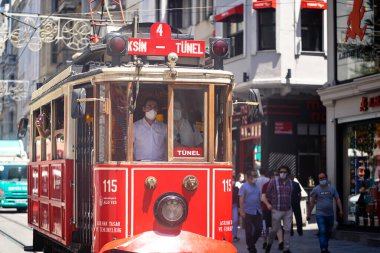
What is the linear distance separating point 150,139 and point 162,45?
1.18 m

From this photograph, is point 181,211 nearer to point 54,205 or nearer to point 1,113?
point 54,205

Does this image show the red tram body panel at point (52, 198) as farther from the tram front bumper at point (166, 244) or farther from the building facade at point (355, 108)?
the building facade at point (355, 108)

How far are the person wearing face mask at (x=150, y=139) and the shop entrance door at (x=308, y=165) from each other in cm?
2210

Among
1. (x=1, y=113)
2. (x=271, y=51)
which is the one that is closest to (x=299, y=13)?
(x=271, y=51)

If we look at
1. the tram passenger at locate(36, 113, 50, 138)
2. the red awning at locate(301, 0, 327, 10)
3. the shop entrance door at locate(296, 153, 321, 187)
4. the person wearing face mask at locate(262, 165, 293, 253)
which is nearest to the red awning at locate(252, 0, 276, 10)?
the red awning at locate(301, 0, 327, 10)

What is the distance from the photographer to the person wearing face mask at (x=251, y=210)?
58.3 feet

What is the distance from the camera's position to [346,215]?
77.0ft

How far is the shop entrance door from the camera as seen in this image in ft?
106

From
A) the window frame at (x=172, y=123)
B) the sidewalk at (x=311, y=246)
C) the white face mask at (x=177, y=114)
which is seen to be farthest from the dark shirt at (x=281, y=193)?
the white face mask at (x=177, y=114)

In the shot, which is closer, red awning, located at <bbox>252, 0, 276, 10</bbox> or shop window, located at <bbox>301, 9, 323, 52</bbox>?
red awning, located at <bbox>252, 0, 276, 10</bbox>

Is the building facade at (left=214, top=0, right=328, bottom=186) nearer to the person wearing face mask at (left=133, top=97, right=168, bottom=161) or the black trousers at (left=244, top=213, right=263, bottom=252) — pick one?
the black trousers at (left=244, top=213, right=263, bottom=252)

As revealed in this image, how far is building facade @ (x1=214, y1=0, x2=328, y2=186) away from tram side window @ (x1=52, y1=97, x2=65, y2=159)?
15955mm

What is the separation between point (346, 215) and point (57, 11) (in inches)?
1505

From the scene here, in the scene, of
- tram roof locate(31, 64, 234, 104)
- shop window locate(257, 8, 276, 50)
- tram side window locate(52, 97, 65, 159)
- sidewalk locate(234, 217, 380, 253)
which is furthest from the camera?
shop window locate(257, 8, 276, 50)
